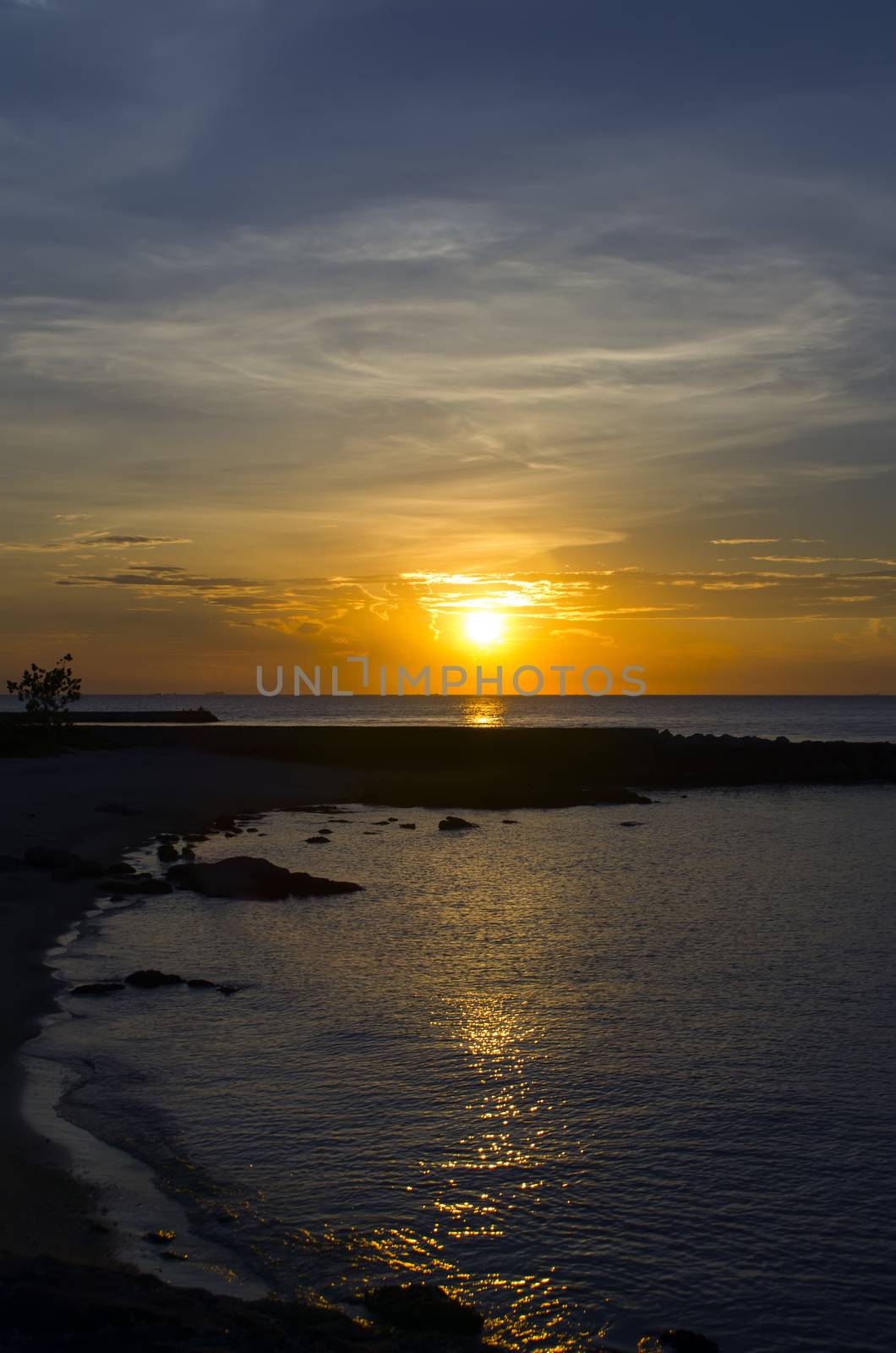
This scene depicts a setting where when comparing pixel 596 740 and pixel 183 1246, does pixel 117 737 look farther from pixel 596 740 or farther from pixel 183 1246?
pixel 183 1246

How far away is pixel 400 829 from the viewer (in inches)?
1590

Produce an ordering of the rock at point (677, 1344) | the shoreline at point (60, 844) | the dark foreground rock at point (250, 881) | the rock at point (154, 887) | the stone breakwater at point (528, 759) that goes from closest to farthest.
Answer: the rock at point (677, 1344), the shoreline at point (60, 844), the rock at point (154, 887), the dark foreground rock at point (250, 881), the stone breakwater at point (528, 759)

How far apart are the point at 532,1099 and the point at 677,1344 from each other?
4.85 meters

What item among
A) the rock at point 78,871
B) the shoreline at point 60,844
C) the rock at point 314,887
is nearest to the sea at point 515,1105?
the shoreline at point 60,844

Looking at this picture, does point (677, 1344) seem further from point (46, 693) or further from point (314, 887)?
point (46, 693)

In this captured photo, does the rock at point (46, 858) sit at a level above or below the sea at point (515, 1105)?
above

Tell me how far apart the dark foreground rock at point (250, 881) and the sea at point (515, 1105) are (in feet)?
1.93

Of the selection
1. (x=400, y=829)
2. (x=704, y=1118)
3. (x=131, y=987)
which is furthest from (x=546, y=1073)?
(x=400, y=829)

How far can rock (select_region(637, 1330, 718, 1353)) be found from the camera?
753 cm

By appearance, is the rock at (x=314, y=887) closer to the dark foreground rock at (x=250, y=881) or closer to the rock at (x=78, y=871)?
the dark foreground rock at (x=250, y=881)

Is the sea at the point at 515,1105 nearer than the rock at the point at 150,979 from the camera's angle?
Yes

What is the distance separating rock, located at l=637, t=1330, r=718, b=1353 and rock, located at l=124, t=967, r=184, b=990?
10816mm

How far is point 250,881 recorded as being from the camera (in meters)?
25.6

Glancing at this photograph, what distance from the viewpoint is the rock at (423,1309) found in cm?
762
